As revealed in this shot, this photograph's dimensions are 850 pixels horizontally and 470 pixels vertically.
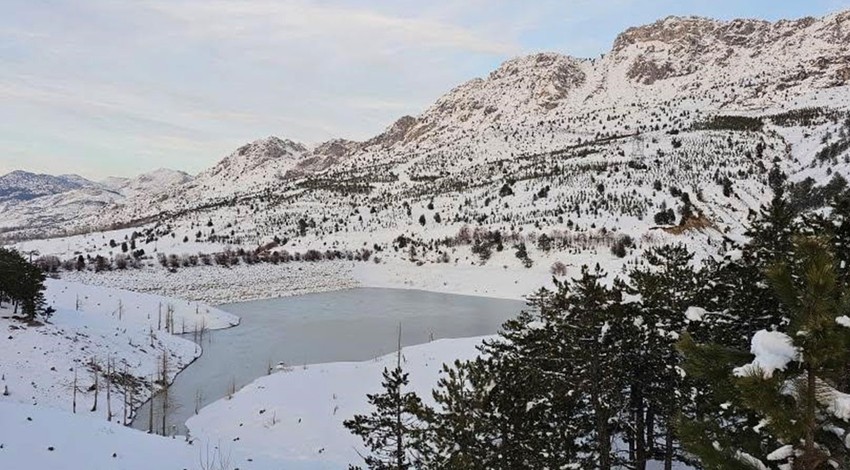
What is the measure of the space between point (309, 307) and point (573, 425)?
41.1m

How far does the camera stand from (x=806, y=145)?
77750mm

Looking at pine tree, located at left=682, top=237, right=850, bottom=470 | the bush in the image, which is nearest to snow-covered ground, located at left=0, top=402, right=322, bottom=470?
pine tree, located at left=682, top=237, right=850, bottom=470

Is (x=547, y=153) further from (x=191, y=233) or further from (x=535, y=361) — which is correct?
(x=535, y=361)

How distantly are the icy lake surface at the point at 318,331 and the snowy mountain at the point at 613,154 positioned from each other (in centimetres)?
1735

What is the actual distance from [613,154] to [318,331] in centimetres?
6994

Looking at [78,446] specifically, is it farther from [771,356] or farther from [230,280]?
[230,280]

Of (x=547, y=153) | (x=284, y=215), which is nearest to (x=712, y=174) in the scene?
(x=547, y=153)

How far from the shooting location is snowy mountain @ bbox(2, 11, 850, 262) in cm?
6762

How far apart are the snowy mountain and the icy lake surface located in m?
17.3

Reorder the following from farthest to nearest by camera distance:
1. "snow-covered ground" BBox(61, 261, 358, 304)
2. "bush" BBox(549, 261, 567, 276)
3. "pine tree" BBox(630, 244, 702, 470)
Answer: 1. "bush" BBox(549, 261, 567, 276)
2. "snow-covered ground" BBox(61, 261, 358, 304)
3. "pine tree" BBox(630, 244, 702, 470)

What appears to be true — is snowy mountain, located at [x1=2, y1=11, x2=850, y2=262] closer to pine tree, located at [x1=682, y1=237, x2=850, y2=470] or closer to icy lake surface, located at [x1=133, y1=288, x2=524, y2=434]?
icy lake surface, located at [x1=133, y1=288, x2=524, y2=434]

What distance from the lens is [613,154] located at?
95.7 meters

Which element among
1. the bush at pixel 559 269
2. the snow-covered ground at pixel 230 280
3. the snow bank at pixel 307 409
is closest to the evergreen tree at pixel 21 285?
the snow bank at pixel 307 409

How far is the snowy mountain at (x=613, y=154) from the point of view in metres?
67.6
